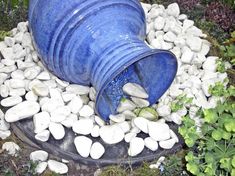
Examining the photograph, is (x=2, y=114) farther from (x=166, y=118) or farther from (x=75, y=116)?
(x=166, y=118)

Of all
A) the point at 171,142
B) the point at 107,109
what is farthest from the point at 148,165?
the point at 107,109

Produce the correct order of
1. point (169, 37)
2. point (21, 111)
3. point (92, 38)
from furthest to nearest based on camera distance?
point (169, 37) → point (21, 111) → point (92, 38)

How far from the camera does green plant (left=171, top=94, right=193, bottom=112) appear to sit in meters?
2.69

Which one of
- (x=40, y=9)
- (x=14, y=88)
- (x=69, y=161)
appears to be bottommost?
(x=69, y=161)

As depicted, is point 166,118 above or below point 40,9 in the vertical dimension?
below

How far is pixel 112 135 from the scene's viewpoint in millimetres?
2771

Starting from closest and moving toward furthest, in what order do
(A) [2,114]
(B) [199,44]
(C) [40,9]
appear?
(C) [40,9]
(A) [2,114]
(B) [199,44]

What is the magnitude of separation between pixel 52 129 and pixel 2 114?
0.28 metres

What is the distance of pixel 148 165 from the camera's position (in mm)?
2748

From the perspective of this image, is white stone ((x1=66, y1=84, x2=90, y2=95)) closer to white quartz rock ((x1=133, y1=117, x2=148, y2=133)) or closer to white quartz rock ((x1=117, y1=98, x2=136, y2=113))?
white quartz rock ((x1=117, y1=98, x2=136, y2=113))

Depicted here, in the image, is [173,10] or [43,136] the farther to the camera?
[173,10]

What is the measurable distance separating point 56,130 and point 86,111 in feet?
0.60

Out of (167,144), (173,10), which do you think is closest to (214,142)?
(167,144)

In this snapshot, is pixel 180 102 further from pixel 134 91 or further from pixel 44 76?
pixel 44 76
